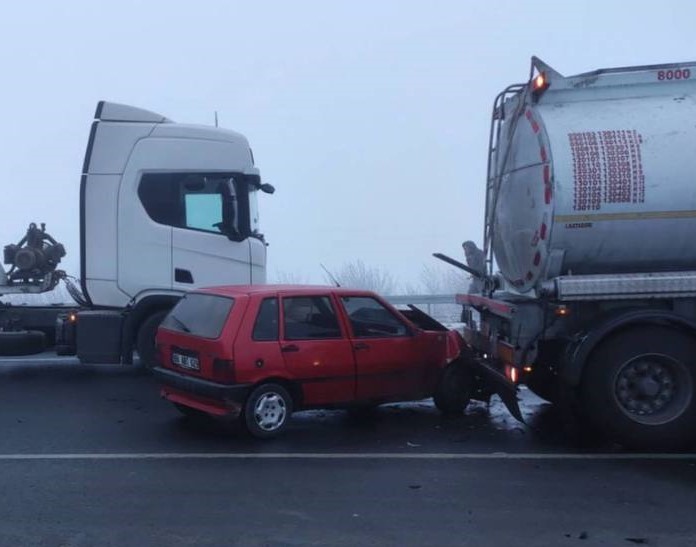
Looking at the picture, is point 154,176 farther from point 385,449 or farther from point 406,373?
point 385,449

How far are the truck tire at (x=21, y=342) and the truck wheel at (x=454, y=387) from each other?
630 centimetres

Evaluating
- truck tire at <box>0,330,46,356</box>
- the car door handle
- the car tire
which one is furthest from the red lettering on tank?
truck tire at <box>0,330,46,356</box>

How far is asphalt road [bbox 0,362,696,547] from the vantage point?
240 inches

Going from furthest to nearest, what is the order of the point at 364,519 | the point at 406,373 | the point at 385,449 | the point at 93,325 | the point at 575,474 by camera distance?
the point at 93,325 → the point at 406,373 → the point at 385,449 → the point at 575,474 → the point at 364,519

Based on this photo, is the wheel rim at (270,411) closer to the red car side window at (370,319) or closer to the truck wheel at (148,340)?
the red car side window at (370,319)

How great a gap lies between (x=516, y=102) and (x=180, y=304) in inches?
164

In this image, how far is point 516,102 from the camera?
A: 31.6ft

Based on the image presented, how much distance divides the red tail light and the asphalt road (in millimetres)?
621

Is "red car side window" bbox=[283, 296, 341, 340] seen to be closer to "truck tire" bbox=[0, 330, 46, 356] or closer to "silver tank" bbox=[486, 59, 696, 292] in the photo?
"silver tank" bbox=[486, 59, 696, 292]

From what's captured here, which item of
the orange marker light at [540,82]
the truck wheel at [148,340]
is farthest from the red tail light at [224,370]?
the orange marker light at [540,82]

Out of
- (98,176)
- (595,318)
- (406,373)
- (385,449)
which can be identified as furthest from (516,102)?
(98,176)

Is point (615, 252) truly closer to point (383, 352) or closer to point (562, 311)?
point (562, 311)

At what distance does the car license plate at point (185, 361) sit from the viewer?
8.90m

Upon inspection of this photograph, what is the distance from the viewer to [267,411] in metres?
8.70
